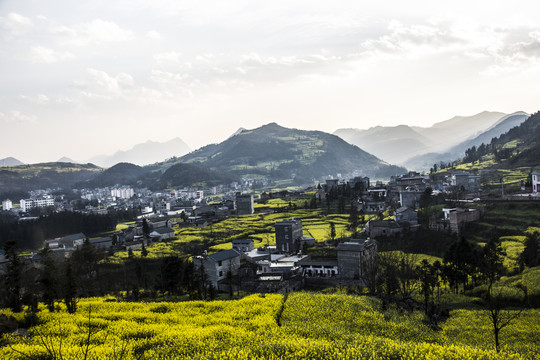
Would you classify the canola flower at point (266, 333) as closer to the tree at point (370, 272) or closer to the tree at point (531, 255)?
the tree at point (370, 272)

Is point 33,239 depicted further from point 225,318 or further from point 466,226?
point 466,226

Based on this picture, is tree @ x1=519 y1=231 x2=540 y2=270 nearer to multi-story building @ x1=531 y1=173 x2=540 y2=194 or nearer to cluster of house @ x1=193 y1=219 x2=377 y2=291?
cluster of house @ x1=193 y1=219 x2=377 y2=291

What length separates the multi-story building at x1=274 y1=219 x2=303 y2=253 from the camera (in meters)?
Answer: 56.3

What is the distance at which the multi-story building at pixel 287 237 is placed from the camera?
56.3m

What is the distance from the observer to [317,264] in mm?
45750

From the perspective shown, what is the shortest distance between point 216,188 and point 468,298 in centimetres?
14720

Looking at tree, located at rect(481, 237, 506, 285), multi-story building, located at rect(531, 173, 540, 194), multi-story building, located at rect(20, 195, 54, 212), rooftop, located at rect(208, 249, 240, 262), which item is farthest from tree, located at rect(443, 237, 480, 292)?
multi-story building, located at rect(20, 195, 54, 212)

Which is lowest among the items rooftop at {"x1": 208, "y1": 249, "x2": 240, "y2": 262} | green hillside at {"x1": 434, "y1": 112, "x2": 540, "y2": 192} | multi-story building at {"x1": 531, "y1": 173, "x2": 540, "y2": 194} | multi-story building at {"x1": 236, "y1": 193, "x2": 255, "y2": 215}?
rooftop at {"x1": 208, "y1": 249, "x2": 240, "y2": 262}

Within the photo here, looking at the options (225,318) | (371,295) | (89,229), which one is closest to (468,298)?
(371,295)

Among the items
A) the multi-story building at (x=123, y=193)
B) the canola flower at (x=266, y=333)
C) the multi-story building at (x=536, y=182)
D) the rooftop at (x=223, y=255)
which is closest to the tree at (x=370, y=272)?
the canola flower at (x=266, y=333)

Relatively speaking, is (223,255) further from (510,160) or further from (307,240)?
(510,160)

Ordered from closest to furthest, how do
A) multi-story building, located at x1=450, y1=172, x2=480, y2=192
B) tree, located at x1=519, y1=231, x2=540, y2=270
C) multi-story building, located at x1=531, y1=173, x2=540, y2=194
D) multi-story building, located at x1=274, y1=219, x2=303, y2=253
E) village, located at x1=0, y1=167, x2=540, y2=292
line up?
tree, located at x1=519, y1=231, x2=540, y2=270, village, located at x1=0, y1=167, x2=540, y2=292, multi-story building, located at x1=274, y1=219, x2=303, y2=253, multi-story building, located at x1=531, y1=173, x2=540, y2=194, multi-story building, located at x1=450, y1=172, x2=480, y2=192

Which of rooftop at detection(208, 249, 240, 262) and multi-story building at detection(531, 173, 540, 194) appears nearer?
rooftop at detection(208, 249, 240, 262)

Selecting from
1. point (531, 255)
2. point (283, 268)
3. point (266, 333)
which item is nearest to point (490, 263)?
point (531, 255)
